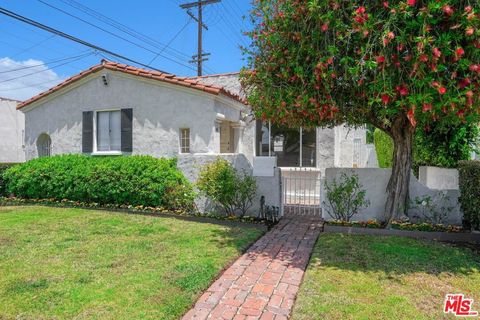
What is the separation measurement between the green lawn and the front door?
17.4 feet

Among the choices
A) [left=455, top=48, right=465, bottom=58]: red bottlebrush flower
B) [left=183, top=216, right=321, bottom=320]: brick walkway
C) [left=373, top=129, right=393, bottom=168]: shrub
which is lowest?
[left=183, top=216, right=321, bottom=320]: brick walkway

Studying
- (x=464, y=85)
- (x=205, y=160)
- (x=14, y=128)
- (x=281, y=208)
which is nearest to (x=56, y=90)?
(x=205, y=160)

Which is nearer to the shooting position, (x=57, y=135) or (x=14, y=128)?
(x=57, y=135)

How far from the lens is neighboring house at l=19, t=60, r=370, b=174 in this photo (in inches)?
454

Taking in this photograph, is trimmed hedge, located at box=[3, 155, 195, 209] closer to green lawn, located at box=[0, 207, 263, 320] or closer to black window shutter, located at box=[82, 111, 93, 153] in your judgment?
black window shutter, located at box=[82, 111, 93, 153]

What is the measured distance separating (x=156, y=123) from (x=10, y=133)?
2293cm

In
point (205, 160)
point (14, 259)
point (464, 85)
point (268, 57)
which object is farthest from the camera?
point (205, 160)

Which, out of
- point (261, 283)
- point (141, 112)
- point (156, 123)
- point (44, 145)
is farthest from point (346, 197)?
point (44, 145)

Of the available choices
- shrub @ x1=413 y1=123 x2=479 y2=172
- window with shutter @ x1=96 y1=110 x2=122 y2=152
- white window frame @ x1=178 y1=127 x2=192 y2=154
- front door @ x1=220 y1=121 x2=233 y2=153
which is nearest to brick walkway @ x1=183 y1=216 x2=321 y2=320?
white window frame @ x1=178 y1=127 x2=192 y2=154

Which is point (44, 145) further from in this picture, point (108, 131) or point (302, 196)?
point (302, 196)

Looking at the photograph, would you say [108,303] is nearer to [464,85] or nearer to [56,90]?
[464,85]

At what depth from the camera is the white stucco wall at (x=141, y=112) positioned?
11.4 metres

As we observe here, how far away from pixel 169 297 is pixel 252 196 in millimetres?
5430

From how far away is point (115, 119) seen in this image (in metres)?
13.0
